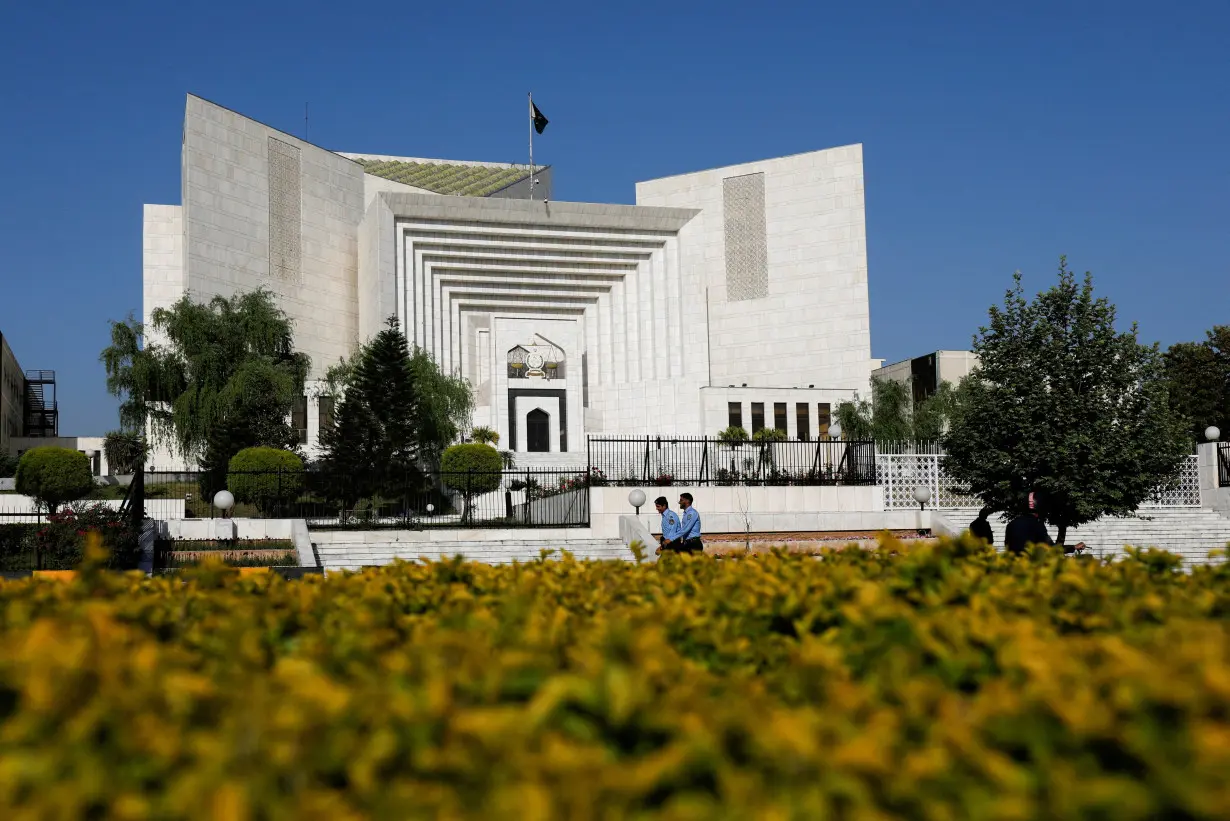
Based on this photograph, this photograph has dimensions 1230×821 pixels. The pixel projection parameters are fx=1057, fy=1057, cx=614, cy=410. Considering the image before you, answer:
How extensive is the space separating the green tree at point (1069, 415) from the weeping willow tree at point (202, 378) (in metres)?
22.5

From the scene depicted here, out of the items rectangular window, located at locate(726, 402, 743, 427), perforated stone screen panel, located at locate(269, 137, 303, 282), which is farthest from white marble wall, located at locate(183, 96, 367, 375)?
rectangular window, located at locate(726, 402, 743, 427)

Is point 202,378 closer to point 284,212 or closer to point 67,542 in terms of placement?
point 284,212

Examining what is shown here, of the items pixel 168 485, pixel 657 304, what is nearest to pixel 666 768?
pixel 168 485

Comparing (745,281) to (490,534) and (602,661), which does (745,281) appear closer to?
(490,534)

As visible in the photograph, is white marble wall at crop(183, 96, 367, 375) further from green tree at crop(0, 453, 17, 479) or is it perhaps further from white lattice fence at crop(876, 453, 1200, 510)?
white lattice fence at crop(876, 453, 1200, 510)

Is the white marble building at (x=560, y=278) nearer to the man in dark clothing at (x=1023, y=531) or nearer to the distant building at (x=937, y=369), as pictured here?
the distant building at (x=937, y=369)

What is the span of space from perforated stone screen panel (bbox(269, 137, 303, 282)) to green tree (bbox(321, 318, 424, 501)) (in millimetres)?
10372

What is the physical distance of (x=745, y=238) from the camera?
4862 centimetres

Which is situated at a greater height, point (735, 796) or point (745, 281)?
point (745, 281)

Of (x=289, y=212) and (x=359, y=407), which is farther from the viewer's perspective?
(x=289, y=212)

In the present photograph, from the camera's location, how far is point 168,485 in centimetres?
2883

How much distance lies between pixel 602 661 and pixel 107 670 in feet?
3.33

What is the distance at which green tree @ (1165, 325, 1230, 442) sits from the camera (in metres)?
42.0

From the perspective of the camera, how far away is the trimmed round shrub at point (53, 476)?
83.6ft
